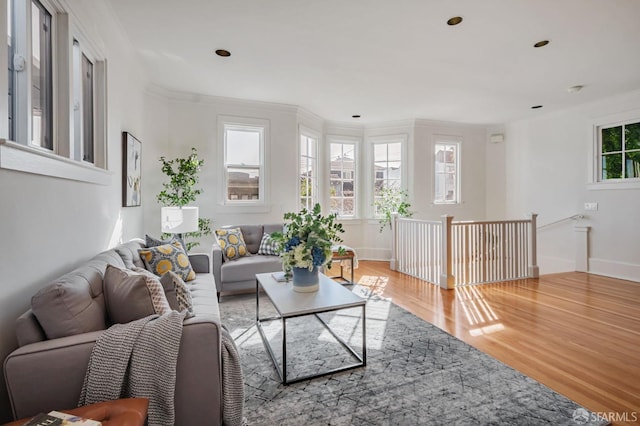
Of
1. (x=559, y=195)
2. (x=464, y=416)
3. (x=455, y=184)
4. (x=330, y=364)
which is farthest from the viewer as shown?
(x=455, y=184)

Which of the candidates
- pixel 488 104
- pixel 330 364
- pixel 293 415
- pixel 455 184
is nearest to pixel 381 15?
pixel 330 364

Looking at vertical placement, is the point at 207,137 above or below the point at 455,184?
above

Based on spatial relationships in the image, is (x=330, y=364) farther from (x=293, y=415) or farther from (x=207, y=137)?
(x=207, y=137)

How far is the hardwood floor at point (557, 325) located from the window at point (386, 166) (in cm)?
214

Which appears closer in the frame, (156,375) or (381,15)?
(156,375)

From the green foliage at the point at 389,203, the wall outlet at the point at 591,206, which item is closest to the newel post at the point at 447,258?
the green foliage at the point at 389,203

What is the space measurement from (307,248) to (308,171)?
3.65 m

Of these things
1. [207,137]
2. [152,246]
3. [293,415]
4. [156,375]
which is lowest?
[293,415]

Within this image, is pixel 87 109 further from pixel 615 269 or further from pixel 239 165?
pixel 615 269

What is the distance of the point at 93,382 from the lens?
119 centimetres

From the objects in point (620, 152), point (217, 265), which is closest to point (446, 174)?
point (620, 152)

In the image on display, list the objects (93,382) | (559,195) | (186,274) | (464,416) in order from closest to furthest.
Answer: (93,382), (464,416), (186,274), (559,195)

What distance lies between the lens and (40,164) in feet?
5.11

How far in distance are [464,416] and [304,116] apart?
487 cm
